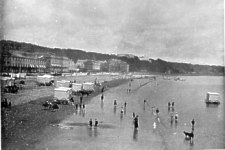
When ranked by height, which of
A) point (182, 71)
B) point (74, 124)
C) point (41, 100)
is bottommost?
point (74, 124)

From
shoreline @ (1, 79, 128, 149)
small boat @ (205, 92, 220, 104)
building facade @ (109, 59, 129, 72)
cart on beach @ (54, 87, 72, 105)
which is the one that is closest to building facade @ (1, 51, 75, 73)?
cart on beach @ (54, 87, 72, 105)

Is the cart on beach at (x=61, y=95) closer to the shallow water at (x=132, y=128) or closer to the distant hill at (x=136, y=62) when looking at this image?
the shallow water at (x=132, y=128)

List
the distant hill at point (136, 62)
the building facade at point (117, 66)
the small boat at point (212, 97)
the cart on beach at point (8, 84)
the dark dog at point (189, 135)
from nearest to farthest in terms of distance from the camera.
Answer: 1. the cart on beach at point (8, 84)
2. the distant hill at point (136, 62)
3. the building facade at point (117, 66)
4. the dark dog at point (189, 135)
5. the small boat at point (212, 97)

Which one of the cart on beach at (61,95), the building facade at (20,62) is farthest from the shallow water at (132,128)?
the building facade at (20,62)

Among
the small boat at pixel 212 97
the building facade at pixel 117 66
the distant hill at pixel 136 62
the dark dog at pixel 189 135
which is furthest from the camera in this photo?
the small boat at pixel 212 97

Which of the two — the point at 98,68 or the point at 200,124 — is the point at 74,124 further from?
the point at 200,124

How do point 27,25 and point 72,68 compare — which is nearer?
point 27,25

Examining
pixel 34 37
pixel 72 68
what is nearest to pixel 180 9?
pixel 72 68
